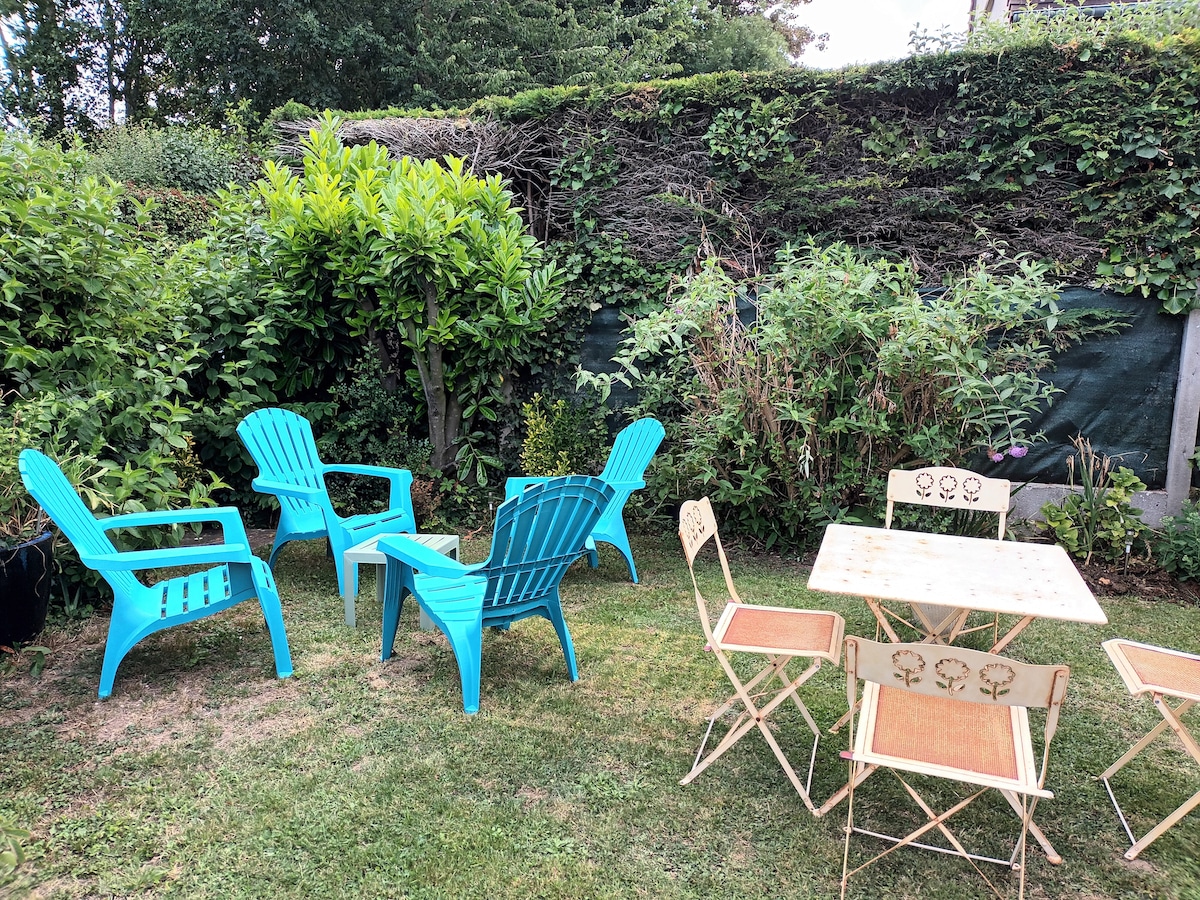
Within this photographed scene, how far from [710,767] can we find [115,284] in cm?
391

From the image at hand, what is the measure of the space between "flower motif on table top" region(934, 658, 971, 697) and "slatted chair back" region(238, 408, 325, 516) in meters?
3.49

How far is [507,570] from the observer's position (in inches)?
117

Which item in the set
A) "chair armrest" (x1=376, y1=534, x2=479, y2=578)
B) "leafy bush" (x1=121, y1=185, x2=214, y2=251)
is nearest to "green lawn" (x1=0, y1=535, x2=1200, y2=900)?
"chair armrest" (x1=376, y1=534, x2=479, y2=578)

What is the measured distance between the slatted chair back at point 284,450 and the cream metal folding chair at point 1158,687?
12.6ft

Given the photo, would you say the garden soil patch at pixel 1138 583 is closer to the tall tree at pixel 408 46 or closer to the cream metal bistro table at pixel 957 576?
the cream metal bistro table at pixel 957 576

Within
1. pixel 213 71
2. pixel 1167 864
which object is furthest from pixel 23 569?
pixel 213 71

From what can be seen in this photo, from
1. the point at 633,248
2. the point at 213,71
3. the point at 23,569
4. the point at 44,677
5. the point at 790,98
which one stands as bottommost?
the point at 44,677

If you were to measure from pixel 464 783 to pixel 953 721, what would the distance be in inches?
61.4

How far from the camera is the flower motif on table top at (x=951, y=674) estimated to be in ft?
5.63

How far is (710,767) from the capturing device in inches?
103

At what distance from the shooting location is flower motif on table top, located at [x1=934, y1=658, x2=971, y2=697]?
1715mm

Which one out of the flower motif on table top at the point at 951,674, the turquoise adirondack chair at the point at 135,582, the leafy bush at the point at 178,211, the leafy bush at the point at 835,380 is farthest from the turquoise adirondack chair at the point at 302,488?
the leafy bush at the point at 178,211

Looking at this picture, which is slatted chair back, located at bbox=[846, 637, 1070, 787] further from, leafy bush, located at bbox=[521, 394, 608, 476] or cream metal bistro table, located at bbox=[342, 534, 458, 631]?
leafy bush, located at bbox=[521, 394, 608, 476]

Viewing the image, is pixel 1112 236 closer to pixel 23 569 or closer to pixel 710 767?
pixel 710 767
